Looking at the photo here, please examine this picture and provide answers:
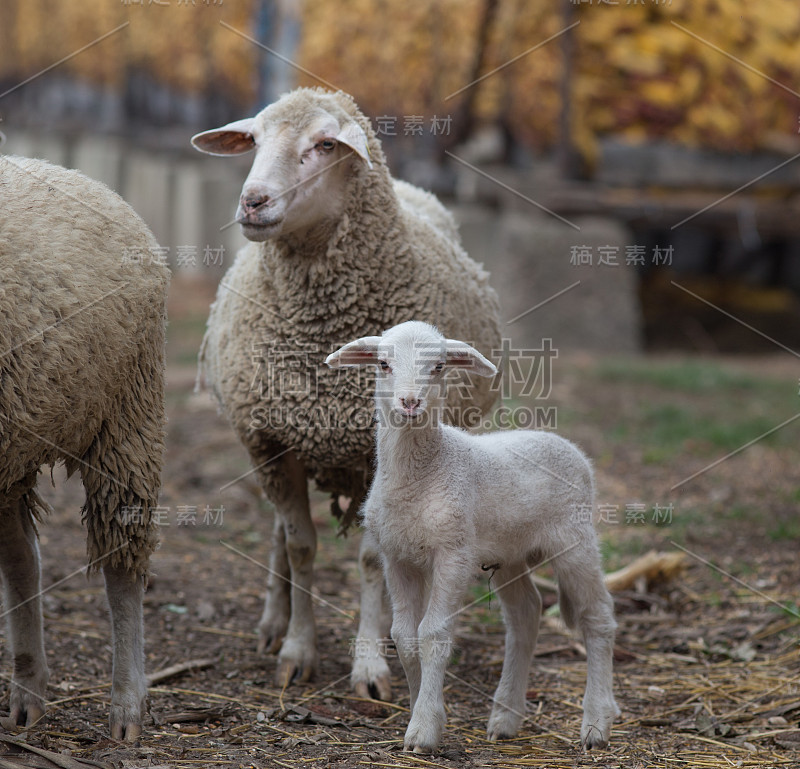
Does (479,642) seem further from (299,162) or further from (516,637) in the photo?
(299,162)

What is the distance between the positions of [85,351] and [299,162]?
4.04 feet

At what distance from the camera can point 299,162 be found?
4.31 m

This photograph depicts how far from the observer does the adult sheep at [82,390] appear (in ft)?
11.3

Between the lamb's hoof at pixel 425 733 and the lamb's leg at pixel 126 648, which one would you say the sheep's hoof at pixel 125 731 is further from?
the lamb's hoof at pixel 425 733

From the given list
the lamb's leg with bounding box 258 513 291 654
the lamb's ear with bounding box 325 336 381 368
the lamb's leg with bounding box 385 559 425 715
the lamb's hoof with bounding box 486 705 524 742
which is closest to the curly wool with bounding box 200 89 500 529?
the lamb's leg with bounding box 258 513 291 654

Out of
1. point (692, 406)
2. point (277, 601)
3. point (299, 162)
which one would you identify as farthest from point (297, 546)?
point (692, 406)

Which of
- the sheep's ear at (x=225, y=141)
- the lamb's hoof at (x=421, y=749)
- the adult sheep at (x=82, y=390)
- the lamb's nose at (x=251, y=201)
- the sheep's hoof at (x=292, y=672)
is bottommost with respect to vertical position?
the sheep's hoof at (x=292, y=672)

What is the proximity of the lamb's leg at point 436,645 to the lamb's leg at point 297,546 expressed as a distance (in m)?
1.17

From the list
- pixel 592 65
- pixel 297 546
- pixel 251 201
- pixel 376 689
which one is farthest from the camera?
pixel 592 65

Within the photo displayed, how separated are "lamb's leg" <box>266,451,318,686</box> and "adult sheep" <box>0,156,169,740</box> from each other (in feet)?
2.60

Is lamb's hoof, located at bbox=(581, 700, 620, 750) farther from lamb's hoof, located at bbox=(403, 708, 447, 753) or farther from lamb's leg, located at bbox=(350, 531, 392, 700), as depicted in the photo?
lamb's leg, located at bbox=(350, 531, 392, 700)

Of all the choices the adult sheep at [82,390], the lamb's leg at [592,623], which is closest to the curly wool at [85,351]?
the adult sheep at [82,390]

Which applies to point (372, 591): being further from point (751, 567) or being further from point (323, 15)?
point (323, 15)

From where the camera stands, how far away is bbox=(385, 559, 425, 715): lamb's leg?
354 centimetres
